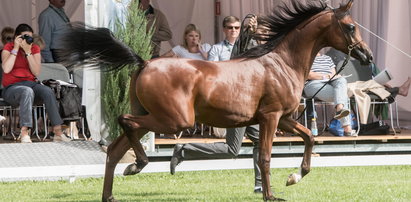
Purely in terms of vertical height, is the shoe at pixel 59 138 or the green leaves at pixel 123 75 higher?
the green leaves at pixel 123 75

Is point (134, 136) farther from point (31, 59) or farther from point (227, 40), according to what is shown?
point (227, 40)

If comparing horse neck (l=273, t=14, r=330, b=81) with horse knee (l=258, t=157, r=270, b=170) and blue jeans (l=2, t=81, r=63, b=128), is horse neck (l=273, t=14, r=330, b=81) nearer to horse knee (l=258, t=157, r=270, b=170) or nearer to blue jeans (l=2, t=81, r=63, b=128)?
horse knee (l=258, t=157, r=270, b=170)

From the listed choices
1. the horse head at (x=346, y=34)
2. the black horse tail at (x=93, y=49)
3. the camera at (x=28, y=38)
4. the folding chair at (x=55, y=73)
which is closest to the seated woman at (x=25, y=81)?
the camera at (x=28, y=38)

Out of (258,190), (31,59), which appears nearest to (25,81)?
(31,59)

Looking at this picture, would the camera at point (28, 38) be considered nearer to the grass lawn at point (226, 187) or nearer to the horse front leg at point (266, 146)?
the grass lawn at point (226, 187)

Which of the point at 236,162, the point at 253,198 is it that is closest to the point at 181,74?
the point at 253,198

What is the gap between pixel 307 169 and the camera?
8633mm

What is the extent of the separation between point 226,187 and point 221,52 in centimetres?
322

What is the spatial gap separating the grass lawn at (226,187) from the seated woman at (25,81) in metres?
1.64

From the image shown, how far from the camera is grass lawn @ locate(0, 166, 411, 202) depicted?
8977 mm

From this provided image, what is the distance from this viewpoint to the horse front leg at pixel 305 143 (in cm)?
856

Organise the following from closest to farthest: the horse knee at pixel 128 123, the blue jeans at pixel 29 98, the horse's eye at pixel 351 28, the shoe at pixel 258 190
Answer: the horse knee at pixel 128 123, the horse's eye at pixel 351 28, the shoe at pixel 258 190, the blue jeans at pixel 29 98

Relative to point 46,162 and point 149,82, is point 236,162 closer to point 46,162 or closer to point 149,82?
point 46,162

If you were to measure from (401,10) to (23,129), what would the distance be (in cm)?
609
